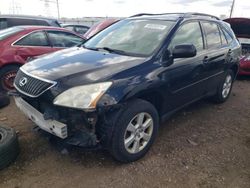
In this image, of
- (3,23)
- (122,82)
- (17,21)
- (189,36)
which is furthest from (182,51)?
(3,23)

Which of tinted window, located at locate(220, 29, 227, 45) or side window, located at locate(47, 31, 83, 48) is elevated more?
tinted window, located at locate(220, 29, 227, 45)

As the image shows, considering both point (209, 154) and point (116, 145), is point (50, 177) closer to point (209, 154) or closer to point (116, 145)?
point (116, 145)

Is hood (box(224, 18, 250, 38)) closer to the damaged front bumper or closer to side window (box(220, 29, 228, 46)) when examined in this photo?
side window (box(220, 29, 228, 46))

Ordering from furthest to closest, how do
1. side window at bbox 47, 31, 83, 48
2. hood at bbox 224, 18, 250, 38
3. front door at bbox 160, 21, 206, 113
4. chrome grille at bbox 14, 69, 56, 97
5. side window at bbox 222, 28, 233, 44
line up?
1. hood at bbox 224, 18, 250, 38
2. side window at bbox 47, 31, 83, 48
3. side window at bbox 222, 28, 233, 44
4. front door at bbox 160, 21, 206, 113
5. chrome grille at bbox 14, 69, 56, 97

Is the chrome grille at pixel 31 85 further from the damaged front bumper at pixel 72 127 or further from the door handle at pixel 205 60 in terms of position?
the door handle at pixel 205 60

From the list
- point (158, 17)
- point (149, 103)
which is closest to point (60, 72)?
point (149, 103)

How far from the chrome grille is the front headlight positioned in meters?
0.20

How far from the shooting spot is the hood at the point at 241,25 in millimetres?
7328

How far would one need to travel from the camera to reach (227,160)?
129 inches

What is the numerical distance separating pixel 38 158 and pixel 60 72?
3.67 ft

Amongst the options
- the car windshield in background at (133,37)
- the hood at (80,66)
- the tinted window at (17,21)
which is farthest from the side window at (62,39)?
the tinted window at (17,21)

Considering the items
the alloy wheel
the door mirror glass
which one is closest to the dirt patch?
the alloy wheel

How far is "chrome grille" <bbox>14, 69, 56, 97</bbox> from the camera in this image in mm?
2721

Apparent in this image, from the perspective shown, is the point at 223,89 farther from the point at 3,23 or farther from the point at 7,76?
the point at 3,23
